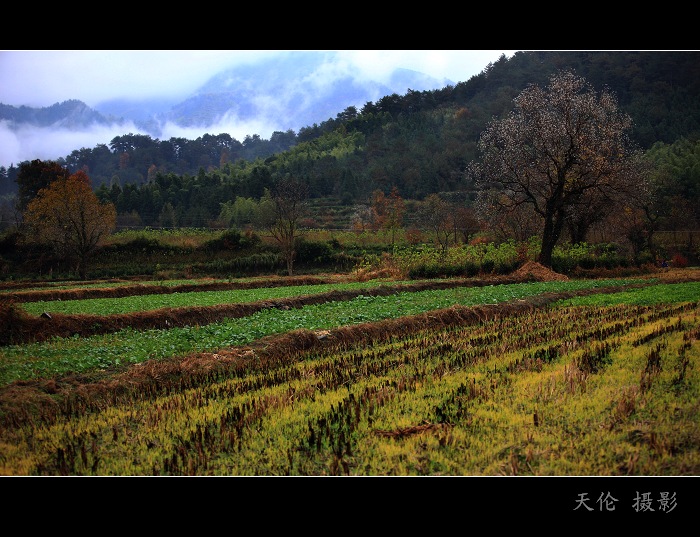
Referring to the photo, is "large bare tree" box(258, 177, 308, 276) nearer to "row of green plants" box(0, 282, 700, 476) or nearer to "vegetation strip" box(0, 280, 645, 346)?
"vegetation strip" box(0, 280, 645, 346)

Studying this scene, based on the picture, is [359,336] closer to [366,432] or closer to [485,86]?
[366,432]

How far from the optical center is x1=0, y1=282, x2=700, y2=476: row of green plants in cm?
470

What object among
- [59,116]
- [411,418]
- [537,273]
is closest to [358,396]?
[411,418]

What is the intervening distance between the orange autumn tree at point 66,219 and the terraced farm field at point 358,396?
214 inches

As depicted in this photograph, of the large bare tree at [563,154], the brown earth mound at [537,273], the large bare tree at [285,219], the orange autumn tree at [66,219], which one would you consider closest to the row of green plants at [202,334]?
the orange autumn tree at [66,219]

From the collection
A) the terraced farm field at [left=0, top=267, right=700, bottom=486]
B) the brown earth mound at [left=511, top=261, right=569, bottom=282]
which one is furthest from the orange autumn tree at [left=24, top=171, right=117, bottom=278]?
the brown earth mound at [left=511, top=261, right=569, bottom=282]

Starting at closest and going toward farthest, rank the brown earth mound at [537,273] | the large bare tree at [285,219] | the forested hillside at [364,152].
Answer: the brown earth mound at [537,273] < the forested hillside at [364,152] < the large bare tree at [285,219]

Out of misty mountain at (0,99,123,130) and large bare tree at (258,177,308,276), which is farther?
large bare tree at (258,177,308,276)

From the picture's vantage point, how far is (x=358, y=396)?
6.42m

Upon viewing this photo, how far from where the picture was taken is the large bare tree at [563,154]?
22938mm

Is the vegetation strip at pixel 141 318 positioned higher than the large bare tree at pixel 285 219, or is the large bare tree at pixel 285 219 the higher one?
the large bare tree at pixel 285 219

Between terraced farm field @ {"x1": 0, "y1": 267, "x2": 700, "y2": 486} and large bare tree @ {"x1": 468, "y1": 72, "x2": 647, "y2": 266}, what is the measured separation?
13.3 meters

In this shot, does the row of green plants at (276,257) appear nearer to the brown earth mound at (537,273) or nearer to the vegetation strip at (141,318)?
the brown earth mound at (537,273)

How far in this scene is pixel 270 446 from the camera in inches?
200
